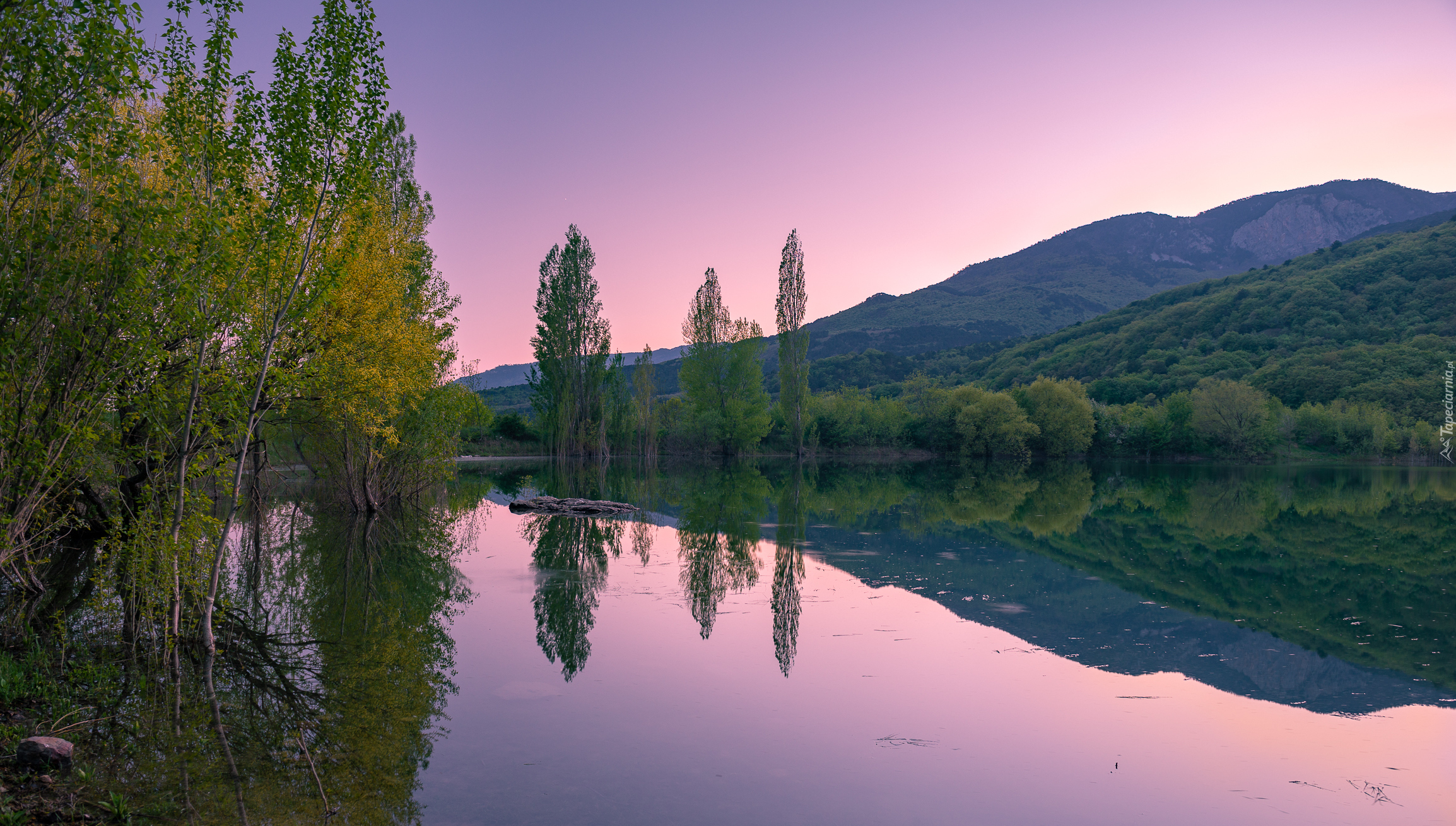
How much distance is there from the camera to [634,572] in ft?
48.7

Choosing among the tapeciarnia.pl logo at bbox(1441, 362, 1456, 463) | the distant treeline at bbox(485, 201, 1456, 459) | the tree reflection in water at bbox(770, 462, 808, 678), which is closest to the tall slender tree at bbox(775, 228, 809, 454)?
the distant treeline at bbox(485, 201, 1456, 459)

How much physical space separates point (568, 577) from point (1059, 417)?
67.9 metres

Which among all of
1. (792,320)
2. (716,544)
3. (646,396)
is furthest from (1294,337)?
(716,544)

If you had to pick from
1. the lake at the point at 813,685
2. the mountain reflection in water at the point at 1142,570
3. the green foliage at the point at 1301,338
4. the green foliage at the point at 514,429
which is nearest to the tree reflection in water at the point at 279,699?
the lake at the point at 813,685

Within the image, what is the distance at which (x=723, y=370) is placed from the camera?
220 ft

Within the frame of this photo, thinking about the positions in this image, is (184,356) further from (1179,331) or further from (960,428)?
(1179,331)

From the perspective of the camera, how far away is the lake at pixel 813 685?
5.54 metres

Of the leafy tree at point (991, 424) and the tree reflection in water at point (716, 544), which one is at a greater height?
the leafy tree at point (991, 424)

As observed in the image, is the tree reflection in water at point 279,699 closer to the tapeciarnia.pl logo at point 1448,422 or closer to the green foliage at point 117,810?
the green foliage at point 117,810

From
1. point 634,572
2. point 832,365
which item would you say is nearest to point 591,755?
point 634,572

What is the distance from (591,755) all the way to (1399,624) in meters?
12.2

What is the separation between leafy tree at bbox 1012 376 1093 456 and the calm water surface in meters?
54.1

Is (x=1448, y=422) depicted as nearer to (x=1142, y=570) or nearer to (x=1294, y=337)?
(x=1294, y=337)

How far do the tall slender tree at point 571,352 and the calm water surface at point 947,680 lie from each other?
1590 inches
